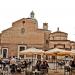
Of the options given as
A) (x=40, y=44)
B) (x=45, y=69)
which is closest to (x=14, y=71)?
(x=45, y=69)

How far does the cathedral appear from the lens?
5022 cm

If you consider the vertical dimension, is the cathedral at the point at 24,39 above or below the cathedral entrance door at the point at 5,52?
above

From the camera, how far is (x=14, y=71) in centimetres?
2703

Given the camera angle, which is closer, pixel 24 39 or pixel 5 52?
pixel 5 52

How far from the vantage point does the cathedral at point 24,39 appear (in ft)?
165

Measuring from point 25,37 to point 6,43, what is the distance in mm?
3124

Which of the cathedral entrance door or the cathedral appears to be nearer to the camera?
the cathedral entrance door

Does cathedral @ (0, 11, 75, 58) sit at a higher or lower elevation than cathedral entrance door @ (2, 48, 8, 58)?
higher

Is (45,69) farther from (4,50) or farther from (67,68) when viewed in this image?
(4,50)

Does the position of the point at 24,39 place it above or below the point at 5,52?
above

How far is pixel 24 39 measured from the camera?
166 feet

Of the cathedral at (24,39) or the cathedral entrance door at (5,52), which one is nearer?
the cathedral entrance door at (5,52)

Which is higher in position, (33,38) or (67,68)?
(33,38)

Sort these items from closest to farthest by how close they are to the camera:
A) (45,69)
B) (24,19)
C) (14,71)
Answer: (45,69), (14,71), (24,19)
